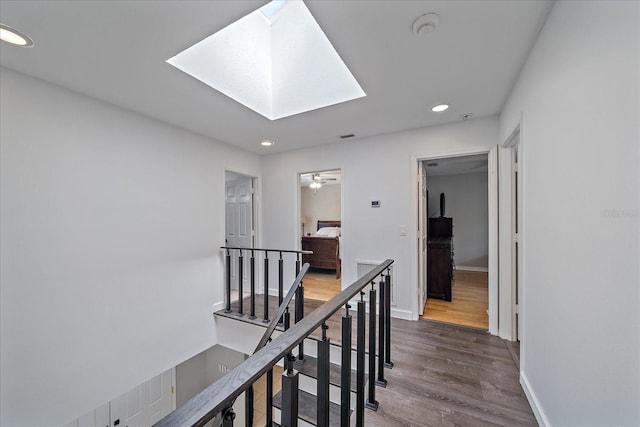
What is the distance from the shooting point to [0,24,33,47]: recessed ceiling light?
4.90 ft

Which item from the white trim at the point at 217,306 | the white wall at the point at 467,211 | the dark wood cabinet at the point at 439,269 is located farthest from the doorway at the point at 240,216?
the white wall at the point at 467,211

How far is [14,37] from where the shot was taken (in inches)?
61.4

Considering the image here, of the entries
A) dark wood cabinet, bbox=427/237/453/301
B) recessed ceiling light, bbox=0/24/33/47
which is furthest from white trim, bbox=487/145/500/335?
recessed ceiling light, bbox=0/24/33/47

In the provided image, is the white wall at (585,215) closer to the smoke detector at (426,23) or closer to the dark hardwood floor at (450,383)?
the dark hardwood floor at (450,383)

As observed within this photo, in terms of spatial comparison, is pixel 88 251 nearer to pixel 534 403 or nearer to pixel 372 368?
pixel 372 368

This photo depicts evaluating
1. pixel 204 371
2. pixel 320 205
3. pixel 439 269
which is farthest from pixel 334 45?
pixel 320 205

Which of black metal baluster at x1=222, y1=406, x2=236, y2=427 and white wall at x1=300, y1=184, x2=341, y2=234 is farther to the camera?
white wall at x1=300, y1=184, x2=341, y2=234

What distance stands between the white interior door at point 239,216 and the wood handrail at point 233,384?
363 centimetres

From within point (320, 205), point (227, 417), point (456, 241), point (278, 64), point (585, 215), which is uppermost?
point (278, 64)

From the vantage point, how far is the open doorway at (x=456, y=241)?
353cm

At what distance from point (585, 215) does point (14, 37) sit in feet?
10.7

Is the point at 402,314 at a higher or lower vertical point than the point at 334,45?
lower

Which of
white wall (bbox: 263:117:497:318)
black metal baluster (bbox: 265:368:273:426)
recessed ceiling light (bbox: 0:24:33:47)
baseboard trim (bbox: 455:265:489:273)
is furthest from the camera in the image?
baseboard trim (bbox: 455:265:489:273)

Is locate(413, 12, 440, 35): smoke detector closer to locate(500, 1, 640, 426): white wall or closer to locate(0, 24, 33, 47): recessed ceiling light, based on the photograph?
locate(500, 1, 640, 426): white wall
